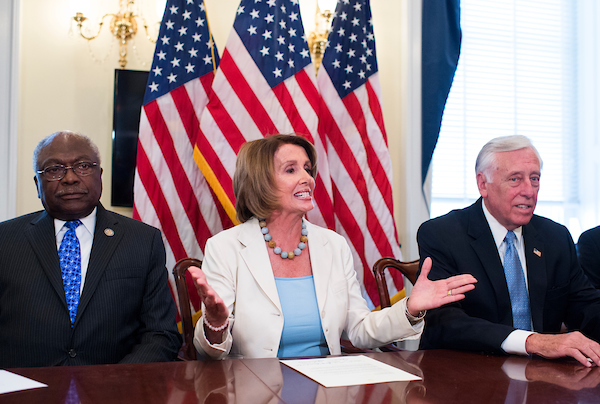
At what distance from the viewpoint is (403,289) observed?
3.43 m

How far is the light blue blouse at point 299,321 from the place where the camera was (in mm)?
2105

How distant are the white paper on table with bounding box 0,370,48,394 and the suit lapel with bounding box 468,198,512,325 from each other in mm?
1679

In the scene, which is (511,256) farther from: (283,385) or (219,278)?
(283,385)

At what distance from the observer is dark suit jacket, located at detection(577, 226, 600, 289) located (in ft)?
10.3

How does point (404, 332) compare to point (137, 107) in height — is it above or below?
below

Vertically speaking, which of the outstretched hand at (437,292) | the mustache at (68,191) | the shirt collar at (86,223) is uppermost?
the mustache at (68,191)

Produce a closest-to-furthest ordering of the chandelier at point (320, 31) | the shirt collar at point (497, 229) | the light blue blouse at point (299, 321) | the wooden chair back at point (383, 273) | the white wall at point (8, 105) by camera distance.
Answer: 1. the light blue blouse at point (299, 321)
2. the shirt collar at point (497, 229)
3. the wooden chair back at point (383, 273)
4. the white wall at point (8, 105)
5. the chandelier at point (320, 31)

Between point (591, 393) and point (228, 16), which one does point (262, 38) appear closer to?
point (228, 16)

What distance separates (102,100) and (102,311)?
65.5 inches

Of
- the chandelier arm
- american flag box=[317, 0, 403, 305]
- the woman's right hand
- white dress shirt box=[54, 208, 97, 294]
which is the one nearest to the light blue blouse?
the woman's right hand

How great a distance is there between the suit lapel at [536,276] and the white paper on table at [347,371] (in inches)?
35.4

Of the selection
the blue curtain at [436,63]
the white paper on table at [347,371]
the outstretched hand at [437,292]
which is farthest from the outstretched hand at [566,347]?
the blue curtain at [436,63]

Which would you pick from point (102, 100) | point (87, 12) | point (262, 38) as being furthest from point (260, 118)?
point (87, 12)

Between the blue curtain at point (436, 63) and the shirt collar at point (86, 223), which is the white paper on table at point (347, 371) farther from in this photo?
the blue curtain at point (436, 63)
